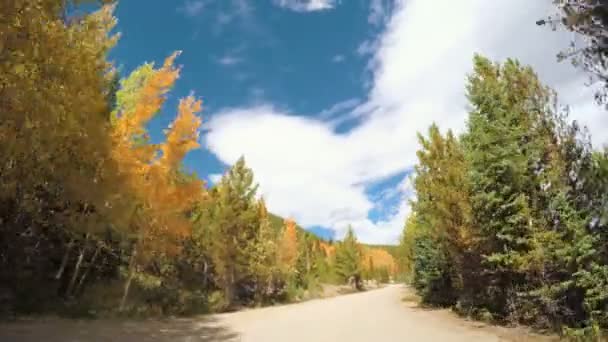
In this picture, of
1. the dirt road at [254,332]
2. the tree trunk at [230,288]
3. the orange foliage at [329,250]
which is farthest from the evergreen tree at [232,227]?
the orange foliage at [329,250]

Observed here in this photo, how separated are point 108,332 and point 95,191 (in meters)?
4.00

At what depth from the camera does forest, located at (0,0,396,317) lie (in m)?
7.09

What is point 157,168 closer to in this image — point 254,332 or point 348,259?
point 254,332

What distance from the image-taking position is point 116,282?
21.2 metres

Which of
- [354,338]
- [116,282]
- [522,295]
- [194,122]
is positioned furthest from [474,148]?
[116,282]

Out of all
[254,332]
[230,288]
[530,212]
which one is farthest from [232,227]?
[530,212]

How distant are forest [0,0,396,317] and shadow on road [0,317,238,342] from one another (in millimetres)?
2232

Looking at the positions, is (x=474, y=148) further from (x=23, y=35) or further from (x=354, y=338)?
(x=23, y=35)

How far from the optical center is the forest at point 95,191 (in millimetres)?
7094

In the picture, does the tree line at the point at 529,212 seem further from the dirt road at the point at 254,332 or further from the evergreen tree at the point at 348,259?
the evergreen tree at the point at 348,259

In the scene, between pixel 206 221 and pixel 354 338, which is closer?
pixel 354 338

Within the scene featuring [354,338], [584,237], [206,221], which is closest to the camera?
[584,237]

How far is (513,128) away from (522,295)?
5638mm

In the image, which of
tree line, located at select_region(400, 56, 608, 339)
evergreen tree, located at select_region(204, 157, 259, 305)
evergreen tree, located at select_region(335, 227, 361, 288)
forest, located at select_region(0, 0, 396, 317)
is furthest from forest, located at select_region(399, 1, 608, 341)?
evergreen tree, located at select_region(335, 227, 361, 288)
